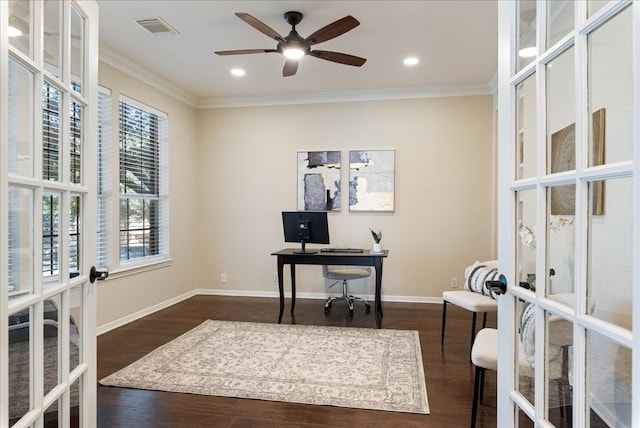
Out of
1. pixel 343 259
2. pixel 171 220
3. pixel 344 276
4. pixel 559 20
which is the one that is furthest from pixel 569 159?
pixel 171 220

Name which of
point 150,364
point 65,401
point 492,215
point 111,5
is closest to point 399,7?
point 111,5

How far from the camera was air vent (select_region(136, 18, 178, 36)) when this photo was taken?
10.4 ft

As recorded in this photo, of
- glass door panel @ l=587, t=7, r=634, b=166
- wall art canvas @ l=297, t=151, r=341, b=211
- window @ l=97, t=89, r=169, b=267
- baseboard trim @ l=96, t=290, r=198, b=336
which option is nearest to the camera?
glass door panel @ l=587, t=7, r=634, b=166

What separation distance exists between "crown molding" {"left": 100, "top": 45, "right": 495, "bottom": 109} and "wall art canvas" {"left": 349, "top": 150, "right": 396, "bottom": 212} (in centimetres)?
74

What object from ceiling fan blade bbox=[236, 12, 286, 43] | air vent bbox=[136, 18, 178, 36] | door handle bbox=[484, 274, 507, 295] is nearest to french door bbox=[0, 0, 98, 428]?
ceiling fan blade bbox=[236, 12, 286, 43]

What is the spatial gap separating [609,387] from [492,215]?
409cm

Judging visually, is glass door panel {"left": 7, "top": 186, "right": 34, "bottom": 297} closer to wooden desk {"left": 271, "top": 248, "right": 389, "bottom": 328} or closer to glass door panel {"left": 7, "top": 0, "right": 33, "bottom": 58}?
glass door panel {"left": 7, "top": 0, "right": 33, "bottom": 58}

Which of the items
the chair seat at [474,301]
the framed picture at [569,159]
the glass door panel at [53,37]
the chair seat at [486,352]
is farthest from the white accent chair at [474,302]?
the glass door panel at [53,37]

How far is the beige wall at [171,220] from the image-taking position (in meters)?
3.85

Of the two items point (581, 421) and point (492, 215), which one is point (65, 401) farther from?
point (492, 215)

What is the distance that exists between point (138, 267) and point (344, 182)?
269 cm

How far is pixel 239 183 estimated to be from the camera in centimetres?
537

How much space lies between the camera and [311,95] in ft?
16.8

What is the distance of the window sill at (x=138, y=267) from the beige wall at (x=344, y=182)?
0.83m
